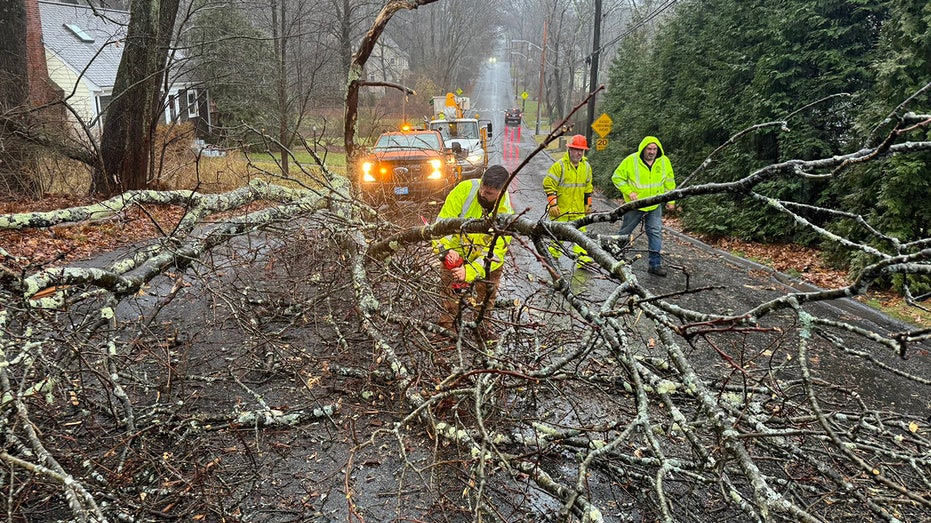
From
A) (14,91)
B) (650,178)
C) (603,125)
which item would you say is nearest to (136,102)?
(14,91)

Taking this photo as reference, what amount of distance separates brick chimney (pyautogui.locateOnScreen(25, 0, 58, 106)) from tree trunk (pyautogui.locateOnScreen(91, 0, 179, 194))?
5.81 feet

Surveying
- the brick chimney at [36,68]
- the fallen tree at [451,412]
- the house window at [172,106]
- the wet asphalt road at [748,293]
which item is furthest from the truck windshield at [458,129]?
the fallen tree at [451,412]

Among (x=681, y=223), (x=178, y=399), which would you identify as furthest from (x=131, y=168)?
(x=681, y=223)

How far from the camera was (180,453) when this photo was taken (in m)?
3.18

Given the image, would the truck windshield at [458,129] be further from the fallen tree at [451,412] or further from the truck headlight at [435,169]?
the fallen tree at [451,412]

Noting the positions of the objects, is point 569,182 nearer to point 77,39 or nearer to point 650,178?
point 650,178

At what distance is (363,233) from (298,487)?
2.82 m

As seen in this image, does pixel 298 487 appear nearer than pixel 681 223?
Yes

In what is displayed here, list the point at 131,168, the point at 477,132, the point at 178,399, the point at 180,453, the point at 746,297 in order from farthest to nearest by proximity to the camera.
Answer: the point at 477,132, the point at 131,168, the point at 746,297, the point at 178,399, the point at 180,453

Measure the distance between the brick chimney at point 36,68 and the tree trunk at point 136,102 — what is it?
177 cm

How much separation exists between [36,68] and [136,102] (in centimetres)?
593

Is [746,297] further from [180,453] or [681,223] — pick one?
[180,453]

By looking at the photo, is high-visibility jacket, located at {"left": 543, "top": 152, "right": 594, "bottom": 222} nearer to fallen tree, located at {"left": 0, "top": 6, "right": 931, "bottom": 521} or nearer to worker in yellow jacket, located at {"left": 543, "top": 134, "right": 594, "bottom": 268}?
worker in yellow jacket, located at {"left": 543, "top": 134, "right": 594, "bottom": 268}

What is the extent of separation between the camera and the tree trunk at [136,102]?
30.7 feet
